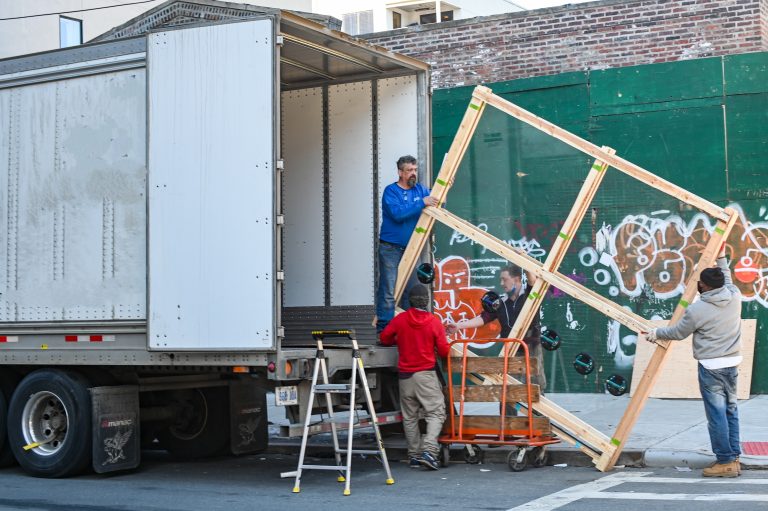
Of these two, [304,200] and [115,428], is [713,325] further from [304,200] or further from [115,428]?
[115,428]

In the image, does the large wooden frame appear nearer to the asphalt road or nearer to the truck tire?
the asphalt road

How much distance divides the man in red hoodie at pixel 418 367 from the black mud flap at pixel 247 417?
1.68m

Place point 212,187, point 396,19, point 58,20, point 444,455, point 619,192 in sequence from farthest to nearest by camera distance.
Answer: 1. point 396,19
2. point 58,20
3. point 619,192
4. point 444,455
5. point 212,187

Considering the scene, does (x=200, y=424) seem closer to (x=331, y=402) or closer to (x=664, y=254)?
(x=331, y=402)

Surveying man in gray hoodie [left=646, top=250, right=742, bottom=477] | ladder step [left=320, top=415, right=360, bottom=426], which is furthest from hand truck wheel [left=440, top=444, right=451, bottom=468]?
man in gray hoodie [left=646, top=250, right=742, bottom=477]

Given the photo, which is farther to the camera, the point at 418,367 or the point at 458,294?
the point at 458,294

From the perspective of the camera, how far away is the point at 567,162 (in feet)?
48.4

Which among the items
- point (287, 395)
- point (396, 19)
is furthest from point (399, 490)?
point (396, 19)

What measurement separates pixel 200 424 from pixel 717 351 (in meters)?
5.14

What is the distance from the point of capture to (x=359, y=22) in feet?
138

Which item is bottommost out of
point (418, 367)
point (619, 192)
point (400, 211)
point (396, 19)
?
point (418, 367)

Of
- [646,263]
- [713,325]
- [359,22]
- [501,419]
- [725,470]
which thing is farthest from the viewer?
[359,22]

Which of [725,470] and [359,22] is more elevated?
[359,22]

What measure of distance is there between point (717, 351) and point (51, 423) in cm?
593
